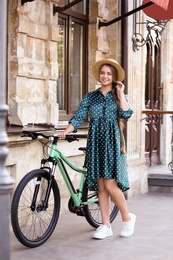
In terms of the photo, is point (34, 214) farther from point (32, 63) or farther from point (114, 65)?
point (32, 63)

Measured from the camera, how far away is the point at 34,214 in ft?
21.7

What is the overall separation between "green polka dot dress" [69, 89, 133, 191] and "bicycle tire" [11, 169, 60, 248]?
0.48 meters

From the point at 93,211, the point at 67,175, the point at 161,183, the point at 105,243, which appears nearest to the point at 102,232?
the point at 105,243

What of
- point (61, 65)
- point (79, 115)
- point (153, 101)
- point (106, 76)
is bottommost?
point (79, 115)

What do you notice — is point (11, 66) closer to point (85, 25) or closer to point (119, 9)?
point (85, 25)

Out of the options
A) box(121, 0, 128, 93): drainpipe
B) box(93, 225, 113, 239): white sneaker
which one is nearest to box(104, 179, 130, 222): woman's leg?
box(93, 225, 113, 239): white sneaker

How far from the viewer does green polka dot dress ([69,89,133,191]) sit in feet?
22.4

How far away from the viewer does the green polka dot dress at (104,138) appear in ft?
22.4

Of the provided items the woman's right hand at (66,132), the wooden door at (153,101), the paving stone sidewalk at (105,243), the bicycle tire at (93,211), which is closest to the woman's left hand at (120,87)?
the woman's right hand at (66,132)

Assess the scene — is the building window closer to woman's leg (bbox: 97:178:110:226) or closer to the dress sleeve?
the dress sleeve

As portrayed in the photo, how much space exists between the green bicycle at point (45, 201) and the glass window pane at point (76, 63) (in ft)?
7.71

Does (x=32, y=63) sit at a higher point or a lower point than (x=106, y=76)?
higher

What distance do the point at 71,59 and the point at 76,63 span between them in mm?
195

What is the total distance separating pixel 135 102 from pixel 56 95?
2.06 m
